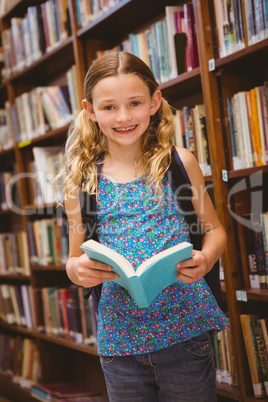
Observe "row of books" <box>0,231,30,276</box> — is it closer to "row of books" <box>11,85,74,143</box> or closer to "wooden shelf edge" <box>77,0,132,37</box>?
"row of books" <box>11,85,74,143</box>

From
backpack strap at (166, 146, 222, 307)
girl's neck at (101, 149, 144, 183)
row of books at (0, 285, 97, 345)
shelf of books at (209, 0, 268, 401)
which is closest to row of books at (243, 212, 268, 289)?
shelf of books at (209, 0, 268, 401)

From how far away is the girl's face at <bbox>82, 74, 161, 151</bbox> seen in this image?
113cm

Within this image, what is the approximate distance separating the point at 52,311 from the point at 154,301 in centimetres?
181

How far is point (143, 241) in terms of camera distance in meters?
1.13

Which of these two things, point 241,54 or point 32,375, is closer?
point 241,54

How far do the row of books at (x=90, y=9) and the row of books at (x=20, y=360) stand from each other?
6.71ft

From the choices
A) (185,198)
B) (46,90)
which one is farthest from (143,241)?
(46,90)

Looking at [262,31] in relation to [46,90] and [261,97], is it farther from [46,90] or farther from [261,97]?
[46,90]

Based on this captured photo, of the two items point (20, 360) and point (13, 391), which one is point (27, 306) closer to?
point (20, 360)

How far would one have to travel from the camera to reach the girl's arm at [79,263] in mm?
1040

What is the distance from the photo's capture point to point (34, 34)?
2758 millimetres

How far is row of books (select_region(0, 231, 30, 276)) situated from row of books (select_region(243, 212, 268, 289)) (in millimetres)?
1749

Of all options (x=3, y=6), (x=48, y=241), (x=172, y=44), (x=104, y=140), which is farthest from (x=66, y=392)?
(x=3, y=6)

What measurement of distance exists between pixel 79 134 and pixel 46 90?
1.54 m
